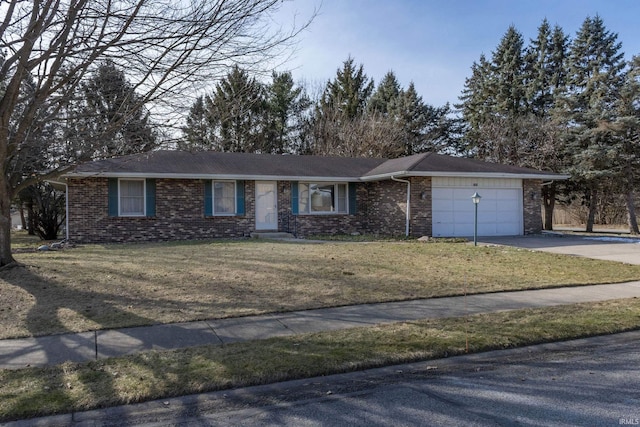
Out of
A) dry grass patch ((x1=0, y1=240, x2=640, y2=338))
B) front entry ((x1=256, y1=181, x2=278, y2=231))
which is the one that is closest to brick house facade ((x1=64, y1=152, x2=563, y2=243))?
front entry ((x1=256, y1=181, x2=278, y2=231))

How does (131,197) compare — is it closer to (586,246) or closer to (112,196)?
(112,196)

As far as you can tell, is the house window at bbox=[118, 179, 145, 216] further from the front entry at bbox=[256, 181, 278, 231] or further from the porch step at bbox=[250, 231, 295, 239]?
the front entry at bbox=[256, 181, 278, 231]

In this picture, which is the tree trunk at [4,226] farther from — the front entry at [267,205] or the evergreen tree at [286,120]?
the evergreen tree at [286,120]

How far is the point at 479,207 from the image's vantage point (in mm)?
18031

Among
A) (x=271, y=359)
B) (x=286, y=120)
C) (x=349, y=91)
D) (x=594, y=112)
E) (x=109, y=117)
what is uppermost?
(x=349, y=91)

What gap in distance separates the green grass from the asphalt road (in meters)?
0.14

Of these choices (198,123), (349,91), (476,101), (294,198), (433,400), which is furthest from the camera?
(349,91)

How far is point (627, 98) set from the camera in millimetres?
23328

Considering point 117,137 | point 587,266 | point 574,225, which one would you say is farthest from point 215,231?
point 574,225

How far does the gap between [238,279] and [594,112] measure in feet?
76.8

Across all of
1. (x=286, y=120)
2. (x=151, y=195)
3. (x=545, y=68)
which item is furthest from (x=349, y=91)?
(x=151, y=195)

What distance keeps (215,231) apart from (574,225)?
28.5 meters

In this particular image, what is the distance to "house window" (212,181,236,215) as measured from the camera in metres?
17.5

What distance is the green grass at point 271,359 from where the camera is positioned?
3773mm
